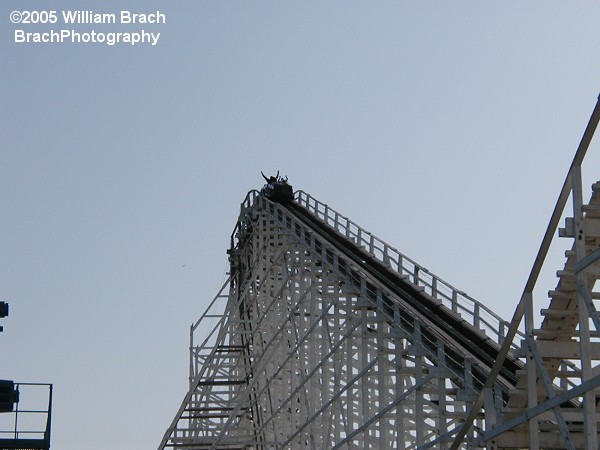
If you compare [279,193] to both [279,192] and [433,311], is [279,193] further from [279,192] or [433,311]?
[433,311]

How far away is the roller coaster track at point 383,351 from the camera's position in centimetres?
2197

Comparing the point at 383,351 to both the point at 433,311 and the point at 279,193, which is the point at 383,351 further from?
the point at 279,193

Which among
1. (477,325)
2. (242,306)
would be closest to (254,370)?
(242,306)

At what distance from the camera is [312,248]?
117 ft

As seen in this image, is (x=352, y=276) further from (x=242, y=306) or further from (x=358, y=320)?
(x=242, y=306)

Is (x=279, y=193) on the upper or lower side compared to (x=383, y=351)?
upper

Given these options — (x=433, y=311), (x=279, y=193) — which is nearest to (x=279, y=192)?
(x=279, y=193)

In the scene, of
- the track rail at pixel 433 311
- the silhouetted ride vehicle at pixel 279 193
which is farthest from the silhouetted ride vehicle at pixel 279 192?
the track rail at pixel 433 311

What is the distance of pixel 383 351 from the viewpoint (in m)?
29.7

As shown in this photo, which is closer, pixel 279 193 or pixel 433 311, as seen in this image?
pixel 433 311

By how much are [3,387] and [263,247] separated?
59.8 feet

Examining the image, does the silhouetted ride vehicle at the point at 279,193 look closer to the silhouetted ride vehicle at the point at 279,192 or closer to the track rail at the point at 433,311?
the silhouetted ride vehicle at the point at 279,192

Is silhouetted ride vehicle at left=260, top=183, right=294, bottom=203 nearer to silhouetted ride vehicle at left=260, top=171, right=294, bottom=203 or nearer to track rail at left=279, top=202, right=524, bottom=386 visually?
silhouetted ride vehicle at left=260, top=171, right=294, bottom=203

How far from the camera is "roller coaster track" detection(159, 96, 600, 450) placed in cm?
2197
